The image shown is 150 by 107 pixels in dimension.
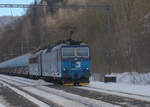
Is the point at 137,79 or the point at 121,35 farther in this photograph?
the point at 121,35

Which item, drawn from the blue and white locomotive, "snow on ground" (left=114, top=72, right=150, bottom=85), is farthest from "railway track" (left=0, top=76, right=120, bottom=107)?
"snow on ground" (left=114, top=72, right=150, bottom=85)

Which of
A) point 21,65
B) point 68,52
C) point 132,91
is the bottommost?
point 132,91

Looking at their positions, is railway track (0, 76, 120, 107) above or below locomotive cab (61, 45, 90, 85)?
below

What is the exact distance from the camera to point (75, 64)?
75.0 feet

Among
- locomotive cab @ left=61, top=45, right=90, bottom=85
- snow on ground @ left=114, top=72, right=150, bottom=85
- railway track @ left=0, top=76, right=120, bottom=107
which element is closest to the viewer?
railway track @ left=0, top=76, right=120, bottom=107

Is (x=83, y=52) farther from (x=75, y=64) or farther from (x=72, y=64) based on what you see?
(x=72, y=64)

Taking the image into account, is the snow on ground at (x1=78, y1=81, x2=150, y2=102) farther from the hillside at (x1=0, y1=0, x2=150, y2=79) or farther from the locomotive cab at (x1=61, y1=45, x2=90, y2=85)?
the hillside at (x1=0, y1=0, x2=150, y2=79)

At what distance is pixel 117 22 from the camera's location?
3628 cm

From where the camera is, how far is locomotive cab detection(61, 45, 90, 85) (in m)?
22.6

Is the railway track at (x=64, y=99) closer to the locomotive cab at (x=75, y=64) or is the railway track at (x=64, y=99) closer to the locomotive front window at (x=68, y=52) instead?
the locomotive cab at (x=75, y=64)

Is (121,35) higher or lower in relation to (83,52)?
higher

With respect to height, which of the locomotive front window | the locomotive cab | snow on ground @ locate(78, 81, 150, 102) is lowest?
snow on ground @ locate(78, 81, 150, 102)

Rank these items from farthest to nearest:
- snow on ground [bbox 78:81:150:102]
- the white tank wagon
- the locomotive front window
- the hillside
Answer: the white tank wagon
the hillside
the locomotive front window
snow on ground [bbox 78:81:150:102]

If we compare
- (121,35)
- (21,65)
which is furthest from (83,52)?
(21,65)
